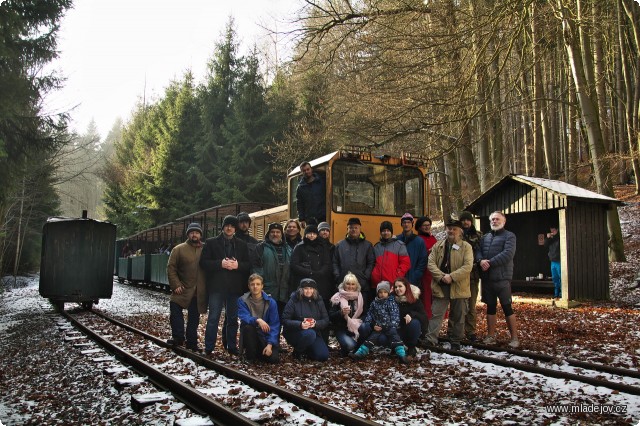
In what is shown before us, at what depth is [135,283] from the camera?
29.8m

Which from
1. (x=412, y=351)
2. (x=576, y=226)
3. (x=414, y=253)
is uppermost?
(x=576, y=226)

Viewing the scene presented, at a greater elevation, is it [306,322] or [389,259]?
[389,259]

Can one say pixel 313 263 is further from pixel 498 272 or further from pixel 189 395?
pixel 189 395

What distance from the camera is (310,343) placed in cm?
712

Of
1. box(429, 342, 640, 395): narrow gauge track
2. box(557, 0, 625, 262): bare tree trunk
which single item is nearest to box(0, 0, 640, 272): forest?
box(557, 0, 625, 262): bare tree trunk

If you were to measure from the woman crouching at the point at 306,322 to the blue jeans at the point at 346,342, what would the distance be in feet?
0.93

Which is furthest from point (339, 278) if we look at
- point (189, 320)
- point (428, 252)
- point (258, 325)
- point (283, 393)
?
point (283, 393)

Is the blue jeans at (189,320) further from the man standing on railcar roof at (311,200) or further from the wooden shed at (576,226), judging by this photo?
the wooden shed at (576,226)

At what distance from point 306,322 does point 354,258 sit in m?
1.39

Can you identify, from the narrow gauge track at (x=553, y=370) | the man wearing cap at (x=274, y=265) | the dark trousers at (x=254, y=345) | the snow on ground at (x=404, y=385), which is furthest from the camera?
the man wearing cap at (x=274, y=265)

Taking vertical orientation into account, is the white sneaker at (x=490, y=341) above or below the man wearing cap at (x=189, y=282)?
below

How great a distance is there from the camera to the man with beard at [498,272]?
771 centimetres

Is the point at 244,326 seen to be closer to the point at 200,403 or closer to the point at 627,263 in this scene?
the point at 200,403

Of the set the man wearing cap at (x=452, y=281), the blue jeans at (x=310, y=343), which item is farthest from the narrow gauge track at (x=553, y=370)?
the blue jeans at (x=310, y=343)
